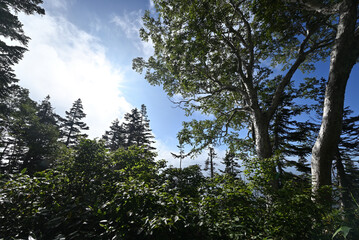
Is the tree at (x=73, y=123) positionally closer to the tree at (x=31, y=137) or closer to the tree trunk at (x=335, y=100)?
the tree at (x=31, y=137)

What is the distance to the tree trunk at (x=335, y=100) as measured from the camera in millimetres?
3695

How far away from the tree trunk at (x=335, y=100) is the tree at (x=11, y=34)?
17.7m

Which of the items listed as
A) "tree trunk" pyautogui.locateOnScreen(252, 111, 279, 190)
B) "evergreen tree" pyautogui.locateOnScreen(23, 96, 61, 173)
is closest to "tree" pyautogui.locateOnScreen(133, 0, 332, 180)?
"tree trunk" pyautogui.locateOnScreen(252, 111, 279, 190)

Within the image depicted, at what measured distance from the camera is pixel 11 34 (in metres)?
10.8

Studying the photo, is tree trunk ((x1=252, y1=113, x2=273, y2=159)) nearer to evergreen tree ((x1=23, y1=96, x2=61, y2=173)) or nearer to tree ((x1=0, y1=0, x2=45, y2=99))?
tree ((x1=0, y1=0, x2=45, y2=99))

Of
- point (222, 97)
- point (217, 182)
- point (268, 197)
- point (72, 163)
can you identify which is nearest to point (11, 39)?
point (72, 163)

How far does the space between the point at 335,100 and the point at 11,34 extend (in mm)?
20527

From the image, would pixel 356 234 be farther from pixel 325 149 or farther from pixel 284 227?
pixel 325 149

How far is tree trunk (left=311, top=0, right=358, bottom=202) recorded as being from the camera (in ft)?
12.1

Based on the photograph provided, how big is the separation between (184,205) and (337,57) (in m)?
5.85

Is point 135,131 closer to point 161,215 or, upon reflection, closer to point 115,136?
point 115,136

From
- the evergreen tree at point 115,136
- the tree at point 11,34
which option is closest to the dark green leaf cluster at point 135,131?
the evergreen tree at point 115,136

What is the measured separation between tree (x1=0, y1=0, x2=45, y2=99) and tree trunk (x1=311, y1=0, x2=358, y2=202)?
17.7 m

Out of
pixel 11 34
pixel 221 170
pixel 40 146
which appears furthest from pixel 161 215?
pixel 40 146
